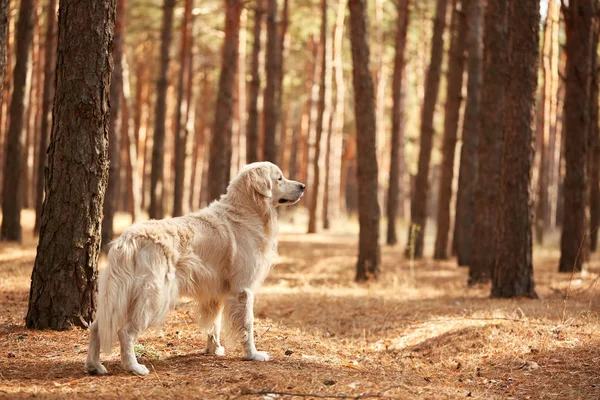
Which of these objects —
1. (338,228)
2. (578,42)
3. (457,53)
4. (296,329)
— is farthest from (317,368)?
(338,228)

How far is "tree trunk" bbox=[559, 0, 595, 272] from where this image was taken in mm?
14555

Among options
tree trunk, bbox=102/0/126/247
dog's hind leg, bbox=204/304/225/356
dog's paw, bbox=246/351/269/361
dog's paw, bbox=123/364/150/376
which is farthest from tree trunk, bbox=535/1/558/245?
dog's paw, bbox=123/364/150/376

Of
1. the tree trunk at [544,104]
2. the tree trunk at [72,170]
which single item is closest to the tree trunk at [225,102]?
the tree trunk at [72,170]

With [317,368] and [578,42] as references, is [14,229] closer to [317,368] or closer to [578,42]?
[317,368]

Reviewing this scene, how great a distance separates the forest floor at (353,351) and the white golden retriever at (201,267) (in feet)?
1.12

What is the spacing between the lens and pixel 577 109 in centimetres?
1459

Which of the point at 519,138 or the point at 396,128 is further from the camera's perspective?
the point at 396,128

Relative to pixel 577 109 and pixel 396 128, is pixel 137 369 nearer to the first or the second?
pixel 577 109

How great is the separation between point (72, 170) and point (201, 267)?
193 cm

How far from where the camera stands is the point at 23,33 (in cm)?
1516

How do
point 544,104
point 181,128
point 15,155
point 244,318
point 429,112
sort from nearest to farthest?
point 244,318 → point 15,155 → point 429,112 → point 181,128 → point 544,104

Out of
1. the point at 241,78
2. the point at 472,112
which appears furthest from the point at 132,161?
the point at 472,112

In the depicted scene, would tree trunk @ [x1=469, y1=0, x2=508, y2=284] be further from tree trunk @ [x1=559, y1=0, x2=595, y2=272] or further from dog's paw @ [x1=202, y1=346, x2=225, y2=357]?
dog's paw @ [x1=202, y1=346, x2=225, y2=357]

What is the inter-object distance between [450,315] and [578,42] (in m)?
8.60
